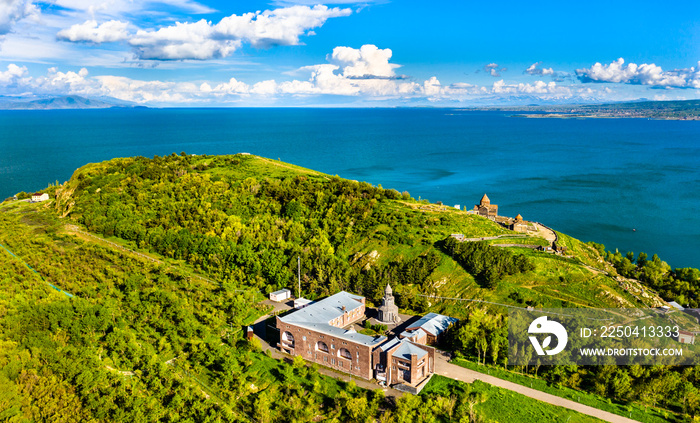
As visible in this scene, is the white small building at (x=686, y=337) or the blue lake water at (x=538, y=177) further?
the blue lake water at (x=538, y=177)

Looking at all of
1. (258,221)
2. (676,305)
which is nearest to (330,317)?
(258,221)

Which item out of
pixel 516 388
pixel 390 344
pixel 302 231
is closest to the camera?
pixel 516 388

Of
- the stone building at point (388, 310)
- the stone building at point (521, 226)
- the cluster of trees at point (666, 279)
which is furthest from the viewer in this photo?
the stone building at point (521, 226)

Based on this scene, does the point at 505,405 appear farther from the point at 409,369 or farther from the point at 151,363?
the point at 151,363

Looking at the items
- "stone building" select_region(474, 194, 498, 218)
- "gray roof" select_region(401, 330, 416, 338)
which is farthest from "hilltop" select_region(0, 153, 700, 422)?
"stone building" select_region(474, 194, 498, 218)

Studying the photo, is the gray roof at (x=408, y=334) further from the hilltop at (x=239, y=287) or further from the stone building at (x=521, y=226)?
the stone building at (x=521, y=226)

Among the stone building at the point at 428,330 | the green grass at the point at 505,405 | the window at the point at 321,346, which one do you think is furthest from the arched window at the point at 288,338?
the green grass at the point at 505,405
